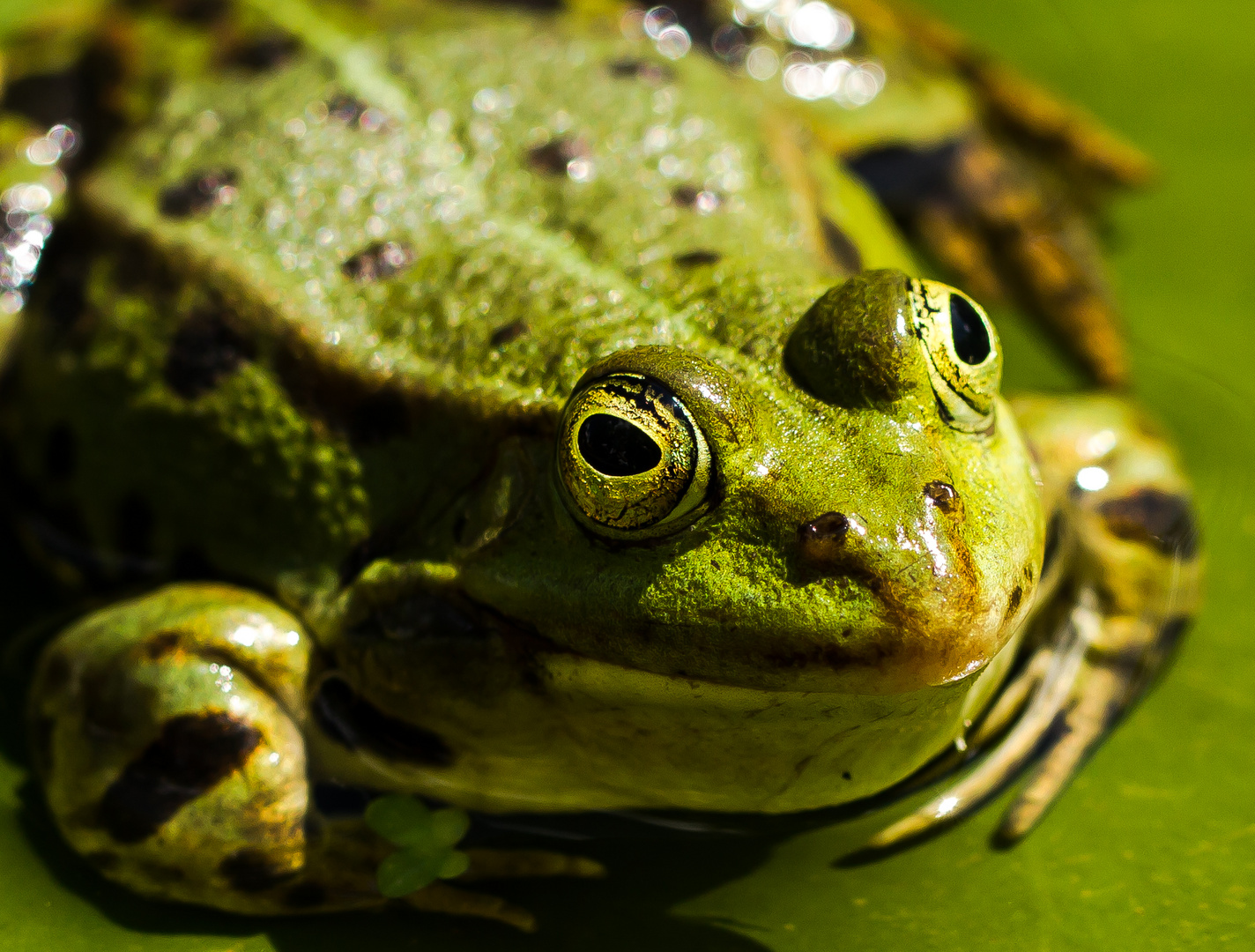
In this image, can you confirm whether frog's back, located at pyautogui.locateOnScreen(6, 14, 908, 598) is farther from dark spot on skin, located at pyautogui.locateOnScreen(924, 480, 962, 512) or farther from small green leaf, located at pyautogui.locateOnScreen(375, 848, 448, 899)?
small green leaf, located at pyautogui.locateOnScreen(375, 848, 448, 899)

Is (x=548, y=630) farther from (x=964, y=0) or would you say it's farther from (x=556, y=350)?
(x=964, y=0)

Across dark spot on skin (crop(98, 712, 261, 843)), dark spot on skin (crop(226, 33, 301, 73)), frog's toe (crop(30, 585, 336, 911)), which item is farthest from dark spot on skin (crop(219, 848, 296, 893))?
dark spot on skin (crop(226, 33, 301, 73))

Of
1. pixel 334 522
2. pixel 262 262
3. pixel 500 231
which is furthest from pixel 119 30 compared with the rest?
pixel 334 522

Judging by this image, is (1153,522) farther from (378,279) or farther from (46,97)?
(46,97)

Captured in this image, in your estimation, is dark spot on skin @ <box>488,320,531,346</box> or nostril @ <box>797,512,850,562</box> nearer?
nostril @ <box>797,512,850,562</box>

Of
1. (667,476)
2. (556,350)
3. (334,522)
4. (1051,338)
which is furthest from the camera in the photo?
(1051,338)
